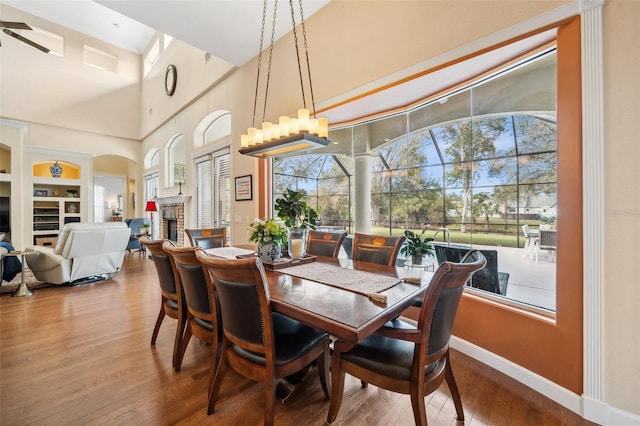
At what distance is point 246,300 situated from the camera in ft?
4.59

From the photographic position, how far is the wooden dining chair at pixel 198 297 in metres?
1.77

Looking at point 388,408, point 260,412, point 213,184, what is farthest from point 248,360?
point 213,184

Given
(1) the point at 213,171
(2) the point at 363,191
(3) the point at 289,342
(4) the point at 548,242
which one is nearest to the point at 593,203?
(4) the point at 548,242

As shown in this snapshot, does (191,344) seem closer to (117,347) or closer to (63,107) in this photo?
(117,347)

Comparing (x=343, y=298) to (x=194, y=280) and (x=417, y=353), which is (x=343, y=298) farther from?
(x=194, y=280)

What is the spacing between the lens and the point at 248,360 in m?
1.51

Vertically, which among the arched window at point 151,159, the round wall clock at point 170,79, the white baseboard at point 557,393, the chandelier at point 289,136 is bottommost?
the white baseboard at point 557,393

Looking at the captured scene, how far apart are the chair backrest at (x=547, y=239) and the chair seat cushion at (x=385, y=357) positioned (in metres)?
1.61

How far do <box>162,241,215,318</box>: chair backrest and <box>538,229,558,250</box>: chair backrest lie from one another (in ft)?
8.92

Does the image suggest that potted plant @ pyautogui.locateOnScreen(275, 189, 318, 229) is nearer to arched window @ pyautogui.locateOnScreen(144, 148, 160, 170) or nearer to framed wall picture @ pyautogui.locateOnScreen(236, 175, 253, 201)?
framed wall picture @ pyautogui.locateOnScreen(236, 175, 253, 201)

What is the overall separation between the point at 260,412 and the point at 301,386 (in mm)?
350

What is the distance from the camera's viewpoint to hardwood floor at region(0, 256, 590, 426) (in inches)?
65.4

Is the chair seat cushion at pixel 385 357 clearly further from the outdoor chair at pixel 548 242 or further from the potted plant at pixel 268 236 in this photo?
the outdoor chair at pixel 548 242

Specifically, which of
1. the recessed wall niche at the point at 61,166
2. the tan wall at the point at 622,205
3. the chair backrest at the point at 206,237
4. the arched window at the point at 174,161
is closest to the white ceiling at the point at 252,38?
the tan wall at the point at 622,205
